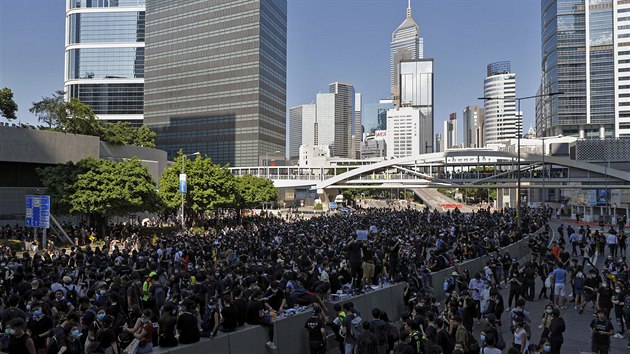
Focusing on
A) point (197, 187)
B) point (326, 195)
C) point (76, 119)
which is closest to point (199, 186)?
point (197, 187)

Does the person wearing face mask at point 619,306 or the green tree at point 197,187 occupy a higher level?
the green tree at point 197,187

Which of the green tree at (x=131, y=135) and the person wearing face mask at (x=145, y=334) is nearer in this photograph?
the person wearing face mask at (x=145, y=334)

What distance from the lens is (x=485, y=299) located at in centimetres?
1259

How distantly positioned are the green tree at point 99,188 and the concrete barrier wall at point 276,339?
24443 mm

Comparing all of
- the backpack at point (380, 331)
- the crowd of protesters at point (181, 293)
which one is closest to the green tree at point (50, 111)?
the crowd of protesters at point (181, 293)

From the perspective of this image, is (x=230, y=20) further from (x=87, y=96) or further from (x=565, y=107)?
(x=565, y=107)

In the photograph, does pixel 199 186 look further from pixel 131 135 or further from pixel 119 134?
pixel 131 135

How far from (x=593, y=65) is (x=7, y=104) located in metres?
128

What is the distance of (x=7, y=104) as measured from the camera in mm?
54094

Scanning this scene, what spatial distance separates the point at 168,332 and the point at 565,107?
138 m


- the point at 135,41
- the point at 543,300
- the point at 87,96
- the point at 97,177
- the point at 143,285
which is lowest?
the point at 543,300

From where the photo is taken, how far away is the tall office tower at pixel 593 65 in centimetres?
12538

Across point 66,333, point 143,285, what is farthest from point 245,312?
point 143,285

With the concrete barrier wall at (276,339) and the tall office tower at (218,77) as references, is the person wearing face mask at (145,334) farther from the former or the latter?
the tall office tower at (218,77)
